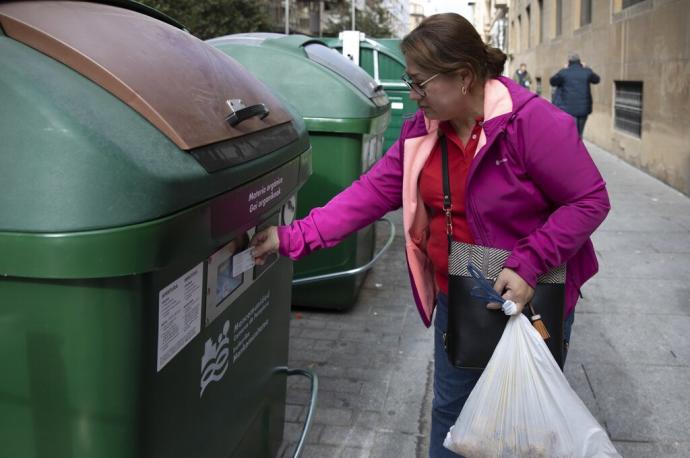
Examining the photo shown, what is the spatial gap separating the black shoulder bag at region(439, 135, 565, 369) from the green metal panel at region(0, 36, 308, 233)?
89 centimetres

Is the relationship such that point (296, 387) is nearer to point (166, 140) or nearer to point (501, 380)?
point (501, 380)

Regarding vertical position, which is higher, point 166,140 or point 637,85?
point 637,85

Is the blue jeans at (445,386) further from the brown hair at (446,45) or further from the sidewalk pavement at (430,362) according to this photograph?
the brown hair at (446,45)

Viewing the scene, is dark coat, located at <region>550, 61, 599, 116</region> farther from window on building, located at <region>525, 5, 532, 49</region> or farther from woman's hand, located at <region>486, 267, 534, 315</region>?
window on building, located at <region>525, 5, 532, 49</region>

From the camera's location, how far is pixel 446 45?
2033 millimetres

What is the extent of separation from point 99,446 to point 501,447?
1061mm

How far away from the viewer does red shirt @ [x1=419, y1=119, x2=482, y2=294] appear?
7.00 feet

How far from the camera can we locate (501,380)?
2018mm

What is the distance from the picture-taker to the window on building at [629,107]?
36.9ft

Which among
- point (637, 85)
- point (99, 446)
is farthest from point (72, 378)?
point (637, 85)

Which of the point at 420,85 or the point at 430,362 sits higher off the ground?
the point at 420,85

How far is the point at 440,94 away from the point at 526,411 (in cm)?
91

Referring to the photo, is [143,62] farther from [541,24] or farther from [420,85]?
[541,24]

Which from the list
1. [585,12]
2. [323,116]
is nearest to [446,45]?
[323,116]
